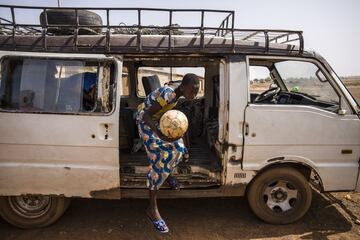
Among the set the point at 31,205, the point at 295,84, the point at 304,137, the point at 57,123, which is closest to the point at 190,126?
the point at 295,84

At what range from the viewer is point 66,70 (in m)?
3.54

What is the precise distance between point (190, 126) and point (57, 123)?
277 cm

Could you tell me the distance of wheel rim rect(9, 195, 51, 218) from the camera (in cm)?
374

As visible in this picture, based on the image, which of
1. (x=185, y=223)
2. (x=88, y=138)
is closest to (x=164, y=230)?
(x=185, y=223)

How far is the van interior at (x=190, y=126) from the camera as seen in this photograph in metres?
3.87

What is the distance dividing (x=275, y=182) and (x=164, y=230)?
1526 millimetres

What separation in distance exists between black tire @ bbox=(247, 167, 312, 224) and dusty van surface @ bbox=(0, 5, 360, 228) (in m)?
0.01

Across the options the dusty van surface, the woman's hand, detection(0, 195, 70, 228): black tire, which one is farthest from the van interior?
detection(0, 195, 70, 228): black tire

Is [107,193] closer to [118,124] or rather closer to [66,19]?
[118,124]

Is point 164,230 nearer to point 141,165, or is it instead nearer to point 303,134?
point 141,165

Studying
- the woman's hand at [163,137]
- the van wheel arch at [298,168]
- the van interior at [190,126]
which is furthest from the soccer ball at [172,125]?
the van wheel arch at [298,168]

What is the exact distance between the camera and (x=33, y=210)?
12.4 feet

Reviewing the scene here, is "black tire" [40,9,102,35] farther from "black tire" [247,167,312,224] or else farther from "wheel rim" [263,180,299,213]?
"wheel rim" [263,180,299,213]

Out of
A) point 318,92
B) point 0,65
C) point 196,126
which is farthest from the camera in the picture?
point 196,126
